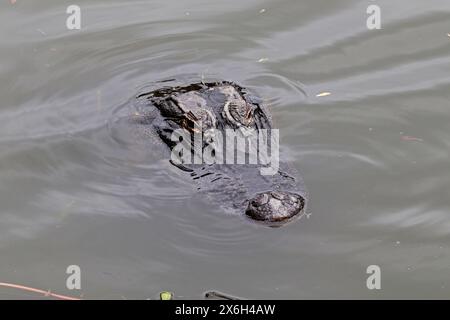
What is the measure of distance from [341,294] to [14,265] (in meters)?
2.77

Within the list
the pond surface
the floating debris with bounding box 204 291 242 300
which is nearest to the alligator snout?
the pond surface

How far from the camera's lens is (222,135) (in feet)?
23.8

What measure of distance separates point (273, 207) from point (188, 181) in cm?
110

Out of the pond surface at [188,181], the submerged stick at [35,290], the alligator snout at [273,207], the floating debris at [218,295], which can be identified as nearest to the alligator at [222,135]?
the alligator snout at [273,207]

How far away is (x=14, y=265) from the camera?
6.50m

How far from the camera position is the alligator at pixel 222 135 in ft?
21.0

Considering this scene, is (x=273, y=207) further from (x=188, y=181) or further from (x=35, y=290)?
(x=35, y=290)

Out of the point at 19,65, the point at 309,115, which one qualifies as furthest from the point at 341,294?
the point at 19,65

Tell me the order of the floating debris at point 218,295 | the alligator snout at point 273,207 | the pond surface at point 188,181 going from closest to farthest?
the floating debris at point 218,295 → the alligator snout at point 273,207 → the pond surface at point 188,181

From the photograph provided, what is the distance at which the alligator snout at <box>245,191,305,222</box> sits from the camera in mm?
6250

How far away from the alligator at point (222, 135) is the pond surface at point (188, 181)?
0.62 feet

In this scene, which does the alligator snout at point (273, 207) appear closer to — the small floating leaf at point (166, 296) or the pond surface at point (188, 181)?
the pond surface at point (188, 181)
